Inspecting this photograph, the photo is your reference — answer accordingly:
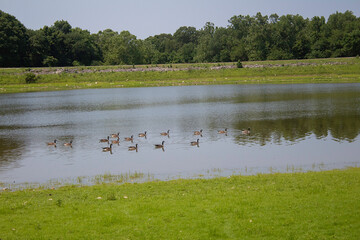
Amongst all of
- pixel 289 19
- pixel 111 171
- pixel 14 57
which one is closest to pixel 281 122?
pixel 111 171

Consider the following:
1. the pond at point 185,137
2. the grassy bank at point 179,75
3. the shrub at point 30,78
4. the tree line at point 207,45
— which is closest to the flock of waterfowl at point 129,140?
the pond at point 185,137

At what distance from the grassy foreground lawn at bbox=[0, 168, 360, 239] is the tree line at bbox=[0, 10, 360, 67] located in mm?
107028

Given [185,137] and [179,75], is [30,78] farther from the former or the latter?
[185,137]

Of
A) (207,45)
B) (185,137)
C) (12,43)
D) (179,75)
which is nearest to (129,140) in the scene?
(185,137)

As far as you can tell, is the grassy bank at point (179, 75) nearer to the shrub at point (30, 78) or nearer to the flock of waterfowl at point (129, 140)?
the shrub at point (30, 78)

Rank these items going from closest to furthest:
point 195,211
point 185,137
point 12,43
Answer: point 195,211 → point 185,137 → point 12,43

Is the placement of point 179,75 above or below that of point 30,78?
below

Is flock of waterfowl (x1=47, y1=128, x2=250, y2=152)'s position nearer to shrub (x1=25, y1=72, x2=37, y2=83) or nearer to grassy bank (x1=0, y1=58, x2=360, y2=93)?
grassy bank (x1=0, y1=58, x2=360, y2=93)

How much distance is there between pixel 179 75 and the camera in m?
93.1

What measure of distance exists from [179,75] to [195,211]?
272 ft

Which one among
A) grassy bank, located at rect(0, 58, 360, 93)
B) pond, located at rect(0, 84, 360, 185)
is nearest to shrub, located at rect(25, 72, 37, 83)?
grassy bank, located at rect(0, 58, 360, 93)

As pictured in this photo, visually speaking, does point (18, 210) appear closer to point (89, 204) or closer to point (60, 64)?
point (89, 204)

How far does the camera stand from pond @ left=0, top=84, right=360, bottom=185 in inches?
800

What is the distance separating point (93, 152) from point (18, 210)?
1328cm
